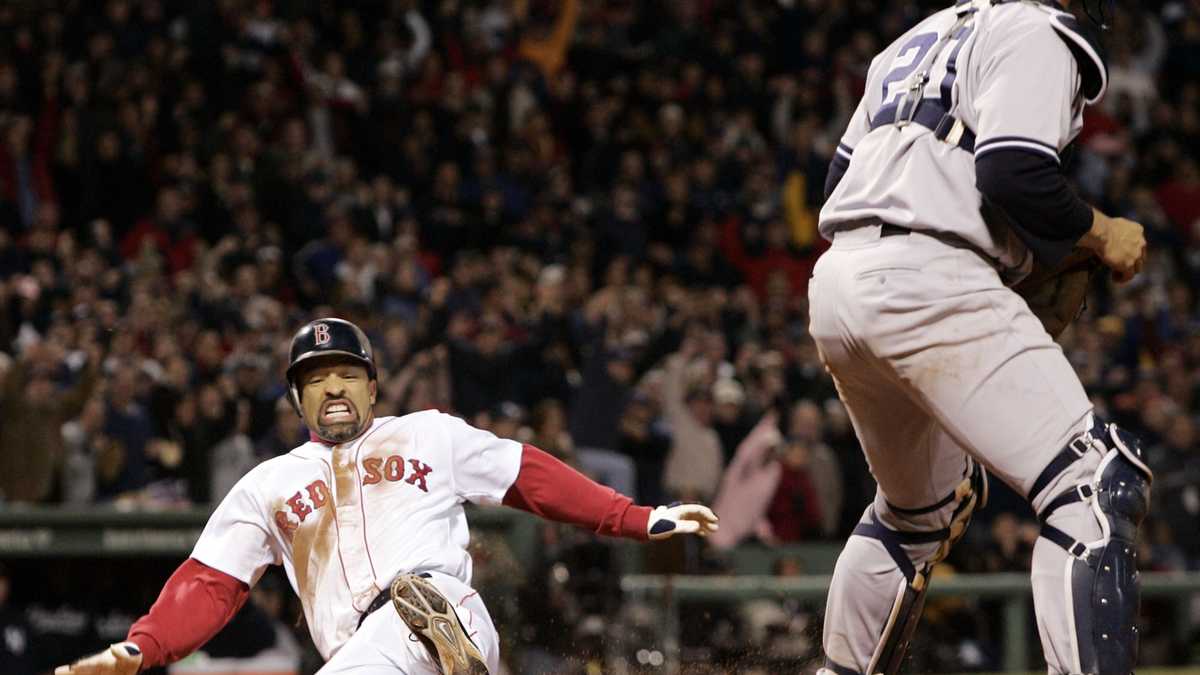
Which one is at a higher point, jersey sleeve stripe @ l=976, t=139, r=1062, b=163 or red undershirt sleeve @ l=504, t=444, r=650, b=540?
jersey sleeve stripe @ l=976, t=139, r=1062, b=163

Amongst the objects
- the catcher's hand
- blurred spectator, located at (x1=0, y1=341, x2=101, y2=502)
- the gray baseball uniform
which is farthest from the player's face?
blurred spectator, located at (x1=0, y1=341, x2=101, y2=502)

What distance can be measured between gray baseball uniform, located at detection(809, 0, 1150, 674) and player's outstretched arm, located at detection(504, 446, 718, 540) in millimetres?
581

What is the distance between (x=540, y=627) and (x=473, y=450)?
14.5ft

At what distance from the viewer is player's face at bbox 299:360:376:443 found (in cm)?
521

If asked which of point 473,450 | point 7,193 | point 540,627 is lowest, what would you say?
point 540,627

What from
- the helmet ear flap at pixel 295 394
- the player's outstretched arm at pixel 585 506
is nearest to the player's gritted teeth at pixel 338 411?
the helmet ear flap at pixel 295 394

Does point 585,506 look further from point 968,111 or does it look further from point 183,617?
point 968,111

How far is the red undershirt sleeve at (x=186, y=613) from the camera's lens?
15.5ft

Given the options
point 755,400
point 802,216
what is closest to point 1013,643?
point 755,400

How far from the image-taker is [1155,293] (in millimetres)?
15586

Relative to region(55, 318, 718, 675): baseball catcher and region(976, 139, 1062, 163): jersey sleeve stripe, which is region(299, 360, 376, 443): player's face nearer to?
region(55, 318, 718, 675): baseball catcher

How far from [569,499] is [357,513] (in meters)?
0.60

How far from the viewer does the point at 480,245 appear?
556 inches

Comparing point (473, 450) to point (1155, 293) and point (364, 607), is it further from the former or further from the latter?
point (1155, 293)
